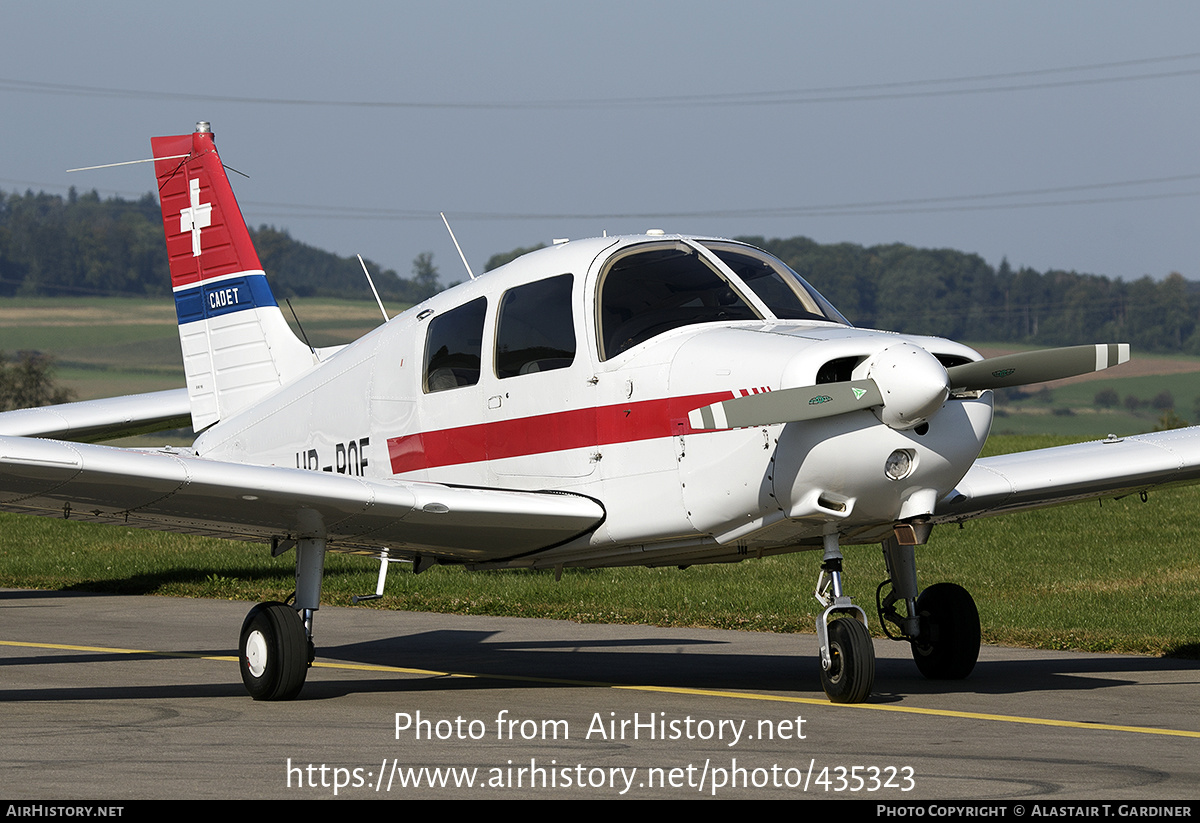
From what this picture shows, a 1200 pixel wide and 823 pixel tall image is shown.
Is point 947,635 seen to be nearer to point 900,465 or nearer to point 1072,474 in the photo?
point 1072,474

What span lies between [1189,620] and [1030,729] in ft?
24.7

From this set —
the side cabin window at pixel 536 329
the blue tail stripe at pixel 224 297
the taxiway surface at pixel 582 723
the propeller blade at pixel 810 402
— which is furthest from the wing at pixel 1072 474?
the blue tail stripe at pixel 224 297

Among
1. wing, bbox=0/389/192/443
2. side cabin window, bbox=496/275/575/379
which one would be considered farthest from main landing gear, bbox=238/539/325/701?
wing, bbox=0/389/192/443

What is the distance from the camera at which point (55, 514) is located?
34.0 feet

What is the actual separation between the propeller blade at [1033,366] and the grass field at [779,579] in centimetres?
499

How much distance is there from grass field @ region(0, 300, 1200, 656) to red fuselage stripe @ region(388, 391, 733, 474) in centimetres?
538

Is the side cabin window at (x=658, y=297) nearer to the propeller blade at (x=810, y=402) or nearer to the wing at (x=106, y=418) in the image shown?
the propeller blade at (x=810, y=402)

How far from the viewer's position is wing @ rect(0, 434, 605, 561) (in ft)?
30.3

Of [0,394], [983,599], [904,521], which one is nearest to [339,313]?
[0,394]

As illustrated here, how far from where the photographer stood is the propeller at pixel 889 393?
327 inches

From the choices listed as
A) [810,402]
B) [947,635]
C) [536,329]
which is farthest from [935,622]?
[536,329]

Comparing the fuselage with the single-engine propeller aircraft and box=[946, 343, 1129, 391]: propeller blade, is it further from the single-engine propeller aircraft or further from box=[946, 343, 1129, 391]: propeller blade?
box=[946, 343, 1129, 391]: propeller blade

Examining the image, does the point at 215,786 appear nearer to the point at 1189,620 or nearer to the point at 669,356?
the point at 669,356

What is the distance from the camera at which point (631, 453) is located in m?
9.60
